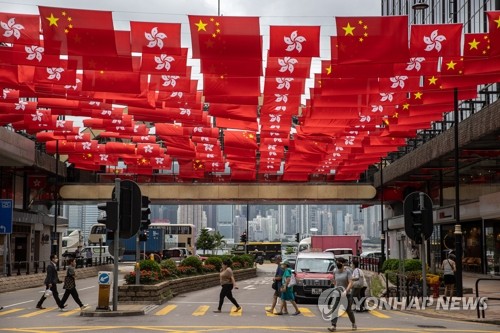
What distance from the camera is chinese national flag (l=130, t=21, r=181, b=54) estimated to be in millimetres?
19703

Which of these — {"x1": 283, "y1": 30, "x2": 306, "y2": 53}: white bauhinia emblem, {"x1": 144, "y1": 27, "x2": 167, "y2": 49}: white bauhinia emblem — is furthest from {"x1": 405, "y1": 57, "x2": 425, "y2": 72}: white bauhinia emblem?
{"x1": 144, "y1": 27, "x2": 167, "y2": 49}: white bauhinia emblem

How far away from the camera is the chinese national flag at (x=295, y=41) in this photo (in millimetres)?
19266

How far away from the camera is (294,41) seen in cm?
1931

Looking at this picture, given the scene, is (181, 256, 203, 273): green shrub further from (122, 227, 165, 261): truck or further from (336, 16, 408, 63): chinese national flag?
(122, 227, 165, 261): truck

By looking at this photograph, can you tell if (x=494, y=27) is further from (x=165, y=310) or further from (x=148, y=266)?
(x=148, y=266)

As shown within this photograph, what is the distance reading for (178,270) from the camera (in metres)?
33.8

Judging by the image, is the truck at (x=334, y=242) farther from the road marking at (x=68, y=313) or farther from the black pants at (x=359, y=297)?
the road marking at (x=68, y=313)

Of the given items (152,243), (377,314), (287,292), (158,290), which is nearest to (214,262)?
(158,290)

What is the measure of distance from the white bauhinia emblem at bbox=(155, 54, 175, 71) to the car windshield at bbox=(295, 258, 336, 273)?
10.9m

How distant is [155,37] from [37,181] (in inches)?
1597

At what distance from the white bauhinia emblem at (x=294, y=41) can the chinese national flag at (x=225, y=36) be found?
0.72 m

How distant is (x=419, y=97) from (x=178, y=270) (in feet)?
43.7

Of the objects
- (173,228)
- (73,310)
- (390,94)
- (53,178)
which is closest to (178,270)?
(73,310)

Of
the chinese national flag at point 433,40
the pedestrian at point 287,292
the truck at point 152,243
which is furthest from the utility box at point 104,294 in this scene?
the truck at point 152,243
